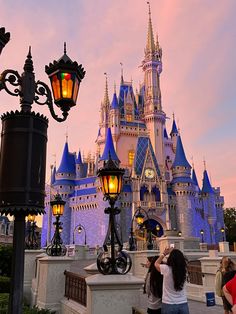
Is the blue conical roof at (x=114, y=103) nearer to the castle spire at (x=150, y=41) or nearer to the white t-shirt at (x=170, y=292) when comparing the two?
the castle spire at (x=150, y=41)

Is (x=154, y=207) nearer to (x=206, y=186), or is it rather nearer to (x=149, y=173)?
(x=149, y=173)

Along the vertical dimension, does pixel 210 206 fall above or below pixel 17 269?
above

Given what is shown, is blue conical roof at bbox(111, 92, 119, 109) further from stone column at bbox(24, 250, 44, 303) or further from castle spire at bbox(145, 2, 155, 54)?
stone column at bbox(24, 250, 44, 303)

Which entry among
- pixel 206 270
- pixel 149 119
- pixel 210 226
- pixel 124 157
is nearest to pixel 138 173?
pixel 124 157

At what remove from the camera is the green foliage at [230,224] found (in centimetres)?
7203

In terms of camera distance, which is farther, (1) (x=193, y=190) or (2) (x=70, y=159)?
(2) (x=70, y=159)

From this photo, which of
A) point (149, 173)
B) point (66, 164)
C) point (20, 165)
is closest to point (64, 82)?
point (20, 165)

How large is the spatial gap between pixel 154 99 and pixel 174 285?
196 ft

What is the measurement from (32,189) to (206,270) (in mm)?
9485

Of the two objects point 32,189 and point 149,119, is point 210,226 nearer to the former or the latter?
point 149,119

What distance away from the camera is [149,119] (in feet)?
206

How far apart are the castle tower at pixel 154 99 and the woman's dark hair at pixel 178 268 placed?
56039 millimetres

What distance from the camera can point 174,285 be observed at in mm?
4660

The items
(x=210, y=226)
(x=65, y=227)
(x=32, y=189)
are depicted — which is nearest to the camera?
(x=32, y=189)
